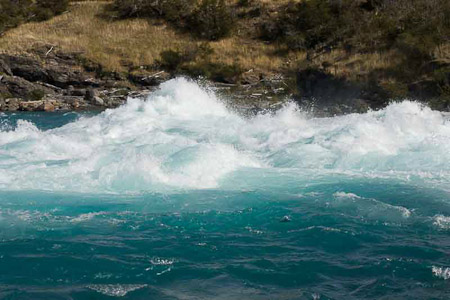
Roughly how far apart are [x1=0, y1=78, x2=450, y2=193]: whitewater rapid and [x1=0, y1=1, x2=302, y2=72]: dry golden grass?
19.7 metres

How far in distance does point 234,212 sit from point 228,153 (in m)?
4.33

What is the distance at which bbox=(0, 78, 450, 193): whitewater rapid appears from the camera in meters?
11.8

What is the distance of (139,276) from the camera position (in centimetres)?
677

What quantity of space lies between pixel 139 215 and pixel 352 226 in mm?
3547

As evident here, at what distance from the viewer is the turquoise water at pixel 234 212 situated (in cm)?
659

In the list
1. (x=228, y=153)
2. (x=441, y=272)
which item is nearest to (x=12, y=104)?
(x=228, y=153)

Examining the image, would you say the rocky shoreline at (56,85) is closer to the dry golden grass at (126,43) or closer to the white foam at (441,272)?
the dry golden grass at (126,43)

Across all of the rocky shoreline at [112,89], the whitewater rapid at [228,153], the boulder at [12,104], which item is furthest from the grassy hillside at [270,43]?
the whitewater rapid at [228,153]

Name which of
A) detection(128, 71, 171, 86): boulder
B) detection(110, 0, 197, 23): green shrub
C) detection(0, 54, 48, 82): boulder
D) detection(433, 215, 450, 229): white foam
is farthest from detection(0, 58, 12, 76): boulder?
detection(433, 215, 450, 229): white foam

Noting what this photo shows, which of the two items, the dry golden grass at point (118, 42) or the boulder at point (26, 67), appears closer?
the boulder at point (26, 67)

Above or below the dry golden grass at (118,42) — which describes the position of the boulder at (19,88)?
below

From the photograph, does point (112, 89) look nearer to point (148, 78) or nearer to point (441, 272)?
point (148, 78)

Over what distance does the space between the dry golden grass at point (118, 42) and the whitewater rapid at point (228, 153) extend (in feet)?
64.7

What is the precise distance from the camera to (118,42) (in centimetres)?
4122
